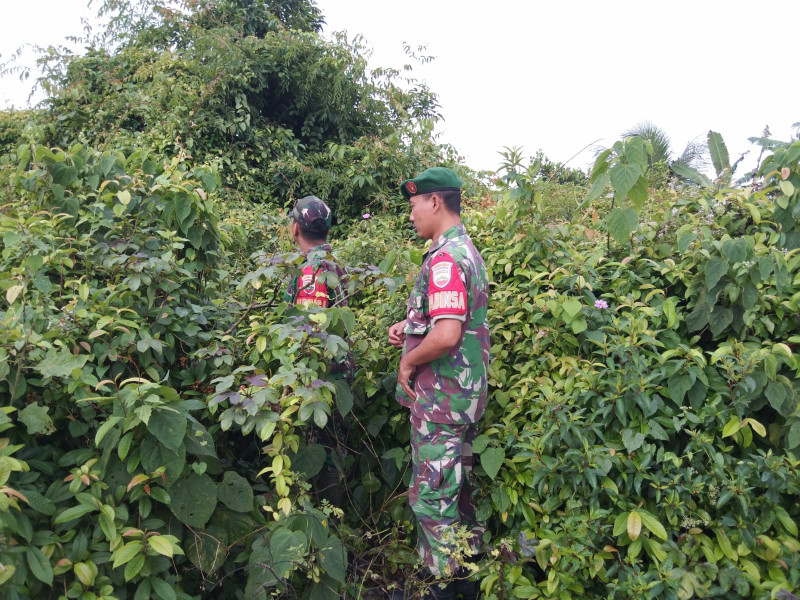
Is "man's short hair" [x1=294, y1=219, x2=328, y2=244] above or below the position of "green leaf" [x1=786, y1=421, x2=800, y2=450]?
above

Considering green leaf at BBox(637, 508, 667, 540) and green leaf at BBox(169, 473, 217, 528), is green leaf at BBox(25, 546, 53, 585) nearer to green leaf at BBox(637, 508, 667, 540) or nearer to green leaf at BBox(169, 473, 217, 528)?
green leaf at BBox(169, 473, 217, 528)

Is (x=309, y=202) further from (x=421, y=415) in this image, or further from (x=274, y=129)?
(x=274, y=129)

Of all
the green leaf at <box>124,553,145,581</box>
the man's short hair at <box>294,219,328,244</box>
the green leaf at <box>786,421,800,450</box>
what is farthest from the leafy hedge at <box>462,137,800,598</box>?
the green leaf at <box>124,553,145,581</box>

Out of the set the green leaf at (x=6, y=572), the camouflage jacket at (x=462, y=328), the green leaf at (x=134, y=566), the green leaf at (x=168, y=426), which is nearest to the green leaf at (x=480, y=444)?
the camouflage jacket at (x=462, y=328)

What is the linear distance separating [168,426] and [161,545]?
0.39 metres

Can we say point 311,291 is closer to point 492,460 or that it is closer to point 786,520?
point 492,460

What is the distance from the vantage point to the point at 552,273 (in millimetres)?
2762

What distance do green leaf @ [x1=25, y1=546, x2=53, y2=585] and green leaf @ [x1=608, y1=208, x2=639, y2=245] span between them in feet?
8.50

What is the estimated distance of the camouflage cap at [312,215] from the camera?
3121mm

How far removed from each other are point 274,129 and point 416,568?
6.53 metres

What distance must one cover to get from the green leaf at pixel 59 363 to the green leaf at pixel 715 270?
2566mm

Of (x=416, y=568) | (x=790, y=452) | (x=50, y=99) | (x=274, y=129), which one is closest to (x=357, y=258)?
(x=416, y=568)

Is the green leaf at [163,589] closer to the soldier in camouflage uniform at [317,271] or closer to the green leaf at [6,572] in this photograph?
the green leaf at [6,572]

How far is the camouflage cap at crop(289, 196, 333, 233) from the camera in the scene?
3.12 meters
